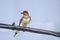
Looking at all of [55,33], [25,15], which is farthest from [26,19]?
[55,33]

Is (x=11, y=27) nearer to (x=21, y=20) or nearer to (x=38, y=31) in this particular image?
(x=38, y=31)

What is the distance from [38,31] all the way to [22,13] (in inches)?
76.3

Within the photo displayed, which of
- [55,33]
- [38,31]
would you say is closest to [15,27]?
[38,31]

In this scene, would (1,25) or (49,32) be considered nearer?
(1,25)

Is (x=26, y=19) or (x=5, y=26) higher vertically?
(x=26, y=19)

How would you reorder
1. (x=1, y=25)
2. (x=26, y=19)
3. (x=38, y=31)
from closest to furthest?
(x=1, y=25)
(x=38, y=31)
(x=26, y=19)

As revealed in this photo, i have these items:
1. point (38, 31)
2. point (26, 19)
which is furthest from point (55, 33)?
point (26, 19)

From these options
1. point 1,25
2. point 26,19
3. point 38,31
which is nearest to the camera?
point 1,25

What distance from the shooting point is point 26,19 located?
3408 millimetres

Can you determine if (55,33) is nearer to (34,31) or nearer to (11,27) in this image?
(34,31)

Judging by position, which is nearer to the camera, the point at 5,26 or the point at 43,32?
the point at 5,26

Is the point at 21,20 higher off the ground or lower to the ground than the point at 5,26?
higher

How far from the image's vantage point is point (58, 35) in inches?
62.0

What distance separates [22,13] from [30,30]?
6.29 ft
